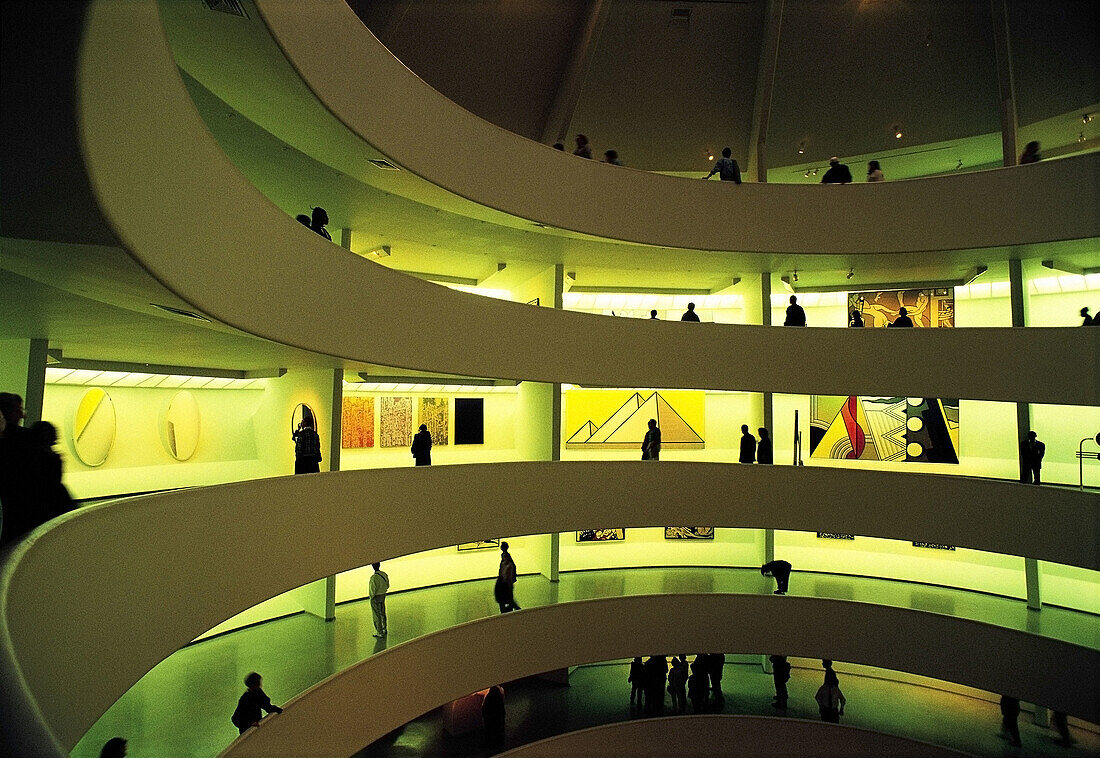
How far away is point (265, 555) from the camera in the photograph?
317 inches

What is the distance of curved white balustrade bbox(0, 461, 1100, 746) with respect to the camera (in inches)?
175

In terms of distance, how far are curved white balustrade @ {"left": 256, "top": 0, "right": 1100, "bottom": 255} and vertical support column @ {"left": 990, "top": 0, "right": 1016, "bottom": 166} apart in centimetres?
152

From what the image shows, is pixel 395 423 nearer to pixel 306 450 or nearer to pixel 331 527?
pixel 306 450

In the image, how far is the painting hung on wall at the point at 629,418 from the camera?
63.9ft

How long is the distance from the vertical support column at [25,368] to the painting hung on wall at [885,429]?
17349mm

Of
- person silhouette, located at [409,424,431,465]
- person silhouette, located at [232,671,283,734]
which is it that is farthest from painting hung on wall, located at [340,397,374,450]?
person silhouette, located at [232,671,283,734]

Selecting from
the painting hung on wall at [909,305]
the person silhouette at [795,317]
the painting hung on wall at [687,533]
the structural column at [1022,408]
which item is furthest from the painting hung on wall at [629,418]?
the structural column at [1022,408]

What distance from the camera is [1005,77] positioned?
15547mm

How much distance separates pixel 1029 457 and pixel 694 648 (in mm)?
7885

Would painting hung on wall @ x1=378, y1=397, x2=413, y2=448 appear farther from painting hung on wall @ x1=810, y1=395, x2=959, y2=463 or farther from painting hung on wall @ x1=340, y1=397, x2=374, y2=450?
painting hung on wall @ x1=810, y1=395, x2=959, y2=463

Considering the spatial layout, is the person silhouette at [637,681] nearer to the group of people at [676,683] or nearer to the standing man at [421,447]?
the group of people at [676,683]

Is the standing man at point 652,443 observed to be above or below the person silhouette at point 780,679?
above

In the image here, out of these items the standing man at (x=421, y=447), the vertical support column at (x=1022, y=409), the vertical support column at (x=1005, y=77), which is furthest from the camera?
the vertical support column at (x=1005, y=77)

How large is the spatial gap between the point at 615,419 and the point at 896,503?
24.5 ft
